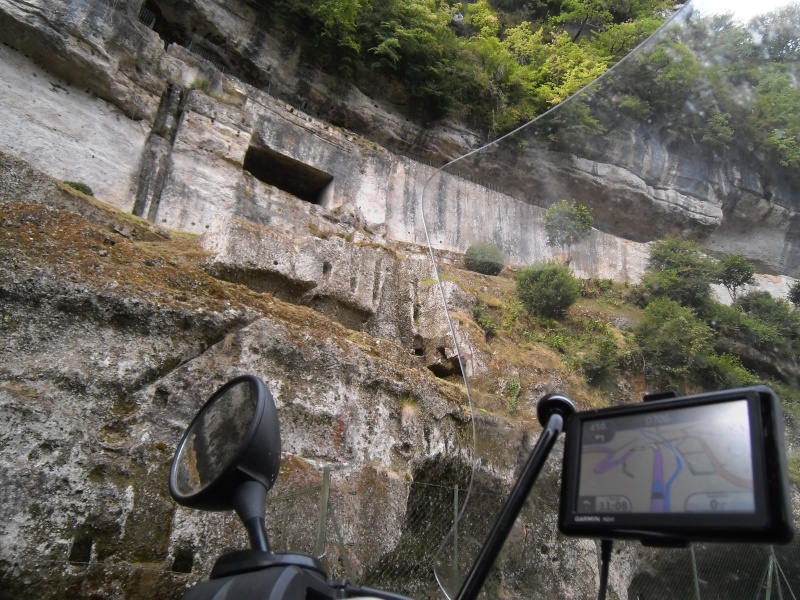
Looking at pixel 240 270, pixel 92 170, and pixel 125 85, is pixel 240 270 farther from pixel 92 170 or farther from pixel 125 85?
pixel 125 85

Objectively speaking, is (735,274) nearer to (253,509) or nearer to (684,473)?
(684,473)

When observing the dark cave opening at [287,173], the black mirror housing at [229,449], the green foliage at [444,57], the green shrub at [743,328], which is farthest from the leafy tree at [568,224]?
the green foliage at [444,57]

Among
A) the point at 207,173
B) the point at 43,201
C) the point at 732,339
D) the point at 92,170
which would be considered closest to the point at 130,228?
the point at 43,201

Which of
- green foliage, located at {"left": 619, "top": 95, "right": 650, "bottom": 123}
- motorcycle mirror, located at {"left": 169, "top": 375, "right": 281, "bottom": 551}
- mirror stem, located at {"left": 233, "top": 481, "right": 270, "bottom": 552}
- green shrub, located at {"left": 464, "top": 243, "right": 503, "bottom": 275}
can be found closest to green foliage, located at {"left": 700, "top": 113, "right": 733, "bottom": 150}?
green foliage, located at {"left": 619, "top": 95, "right": 650, "bottom": 123}

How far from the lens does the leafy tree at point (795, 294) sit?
1598mm

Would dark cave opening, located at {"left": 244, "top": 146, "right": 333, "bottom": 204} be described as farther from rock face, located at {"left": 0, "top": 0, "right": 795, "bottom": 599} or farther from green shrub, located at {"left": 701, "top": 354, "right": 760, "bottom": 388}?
green shrub, located at {"left": 701, "top": 354, "right": 760, "bottom": 388}

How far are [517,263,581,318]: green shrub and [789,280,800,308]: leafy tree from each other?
2.75 feet

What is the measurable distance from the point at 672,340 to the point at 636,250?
44 centimetres

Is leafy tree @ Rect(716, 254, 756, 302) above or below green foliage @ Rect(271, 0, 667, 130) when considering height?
below

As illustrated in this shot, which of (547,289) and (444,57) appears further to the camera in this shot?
(444,57)

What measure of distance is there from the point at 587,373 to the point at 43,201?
292 inches

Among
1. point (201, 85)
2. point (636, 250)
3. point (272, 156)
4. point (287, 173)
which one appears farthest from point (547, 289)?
point (287, 173)

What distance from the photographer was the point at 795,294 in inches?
63.9

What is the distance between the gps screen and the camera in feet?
3.35
